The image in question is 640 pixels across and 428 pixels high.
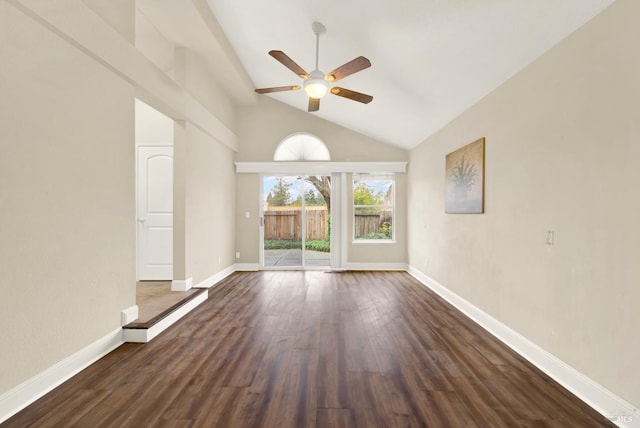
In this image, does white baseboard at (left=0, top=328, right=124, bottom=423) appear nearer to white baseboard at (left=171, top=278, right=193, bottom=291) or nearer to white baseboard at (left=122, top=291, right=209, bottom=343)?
white baseboard at (left=122, top=291, right=209, bottom=343)

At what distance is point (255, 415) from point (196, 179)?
3.42 metres

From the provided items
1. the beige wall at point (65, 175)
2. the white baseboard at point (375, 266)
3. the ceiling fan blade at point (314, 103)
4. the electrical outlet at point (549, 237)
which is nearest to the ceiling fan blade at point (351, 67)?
the ceiling fan blade at point (314, 103)

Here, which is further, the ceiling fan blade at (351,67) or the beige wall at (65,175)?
the ceiling fan blade at (351,67)

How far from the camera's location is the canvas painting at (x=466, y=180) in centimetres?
326

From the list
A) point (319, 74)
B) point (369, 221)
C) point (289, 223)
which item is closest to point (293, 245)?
point (289, 223)

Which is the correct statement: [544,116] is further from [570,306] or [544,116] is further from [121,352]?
[121,352]

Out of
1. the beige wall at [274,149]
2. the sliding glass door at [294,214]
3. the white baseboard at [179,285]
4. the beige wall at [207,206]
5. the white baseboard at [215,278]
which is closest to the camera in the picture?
the white baseboard at [179,285]

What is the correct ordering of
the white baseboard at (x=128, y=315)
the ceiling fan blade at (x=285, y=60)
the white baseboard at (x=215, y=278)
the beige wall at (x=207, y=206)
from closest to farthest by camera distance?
the white baseboard at (x=128, y=315), the ceiling fan blade at (x=285, y=60), the beige wall at (x=207, y=206), the white baseboard at (x=215, y=278)

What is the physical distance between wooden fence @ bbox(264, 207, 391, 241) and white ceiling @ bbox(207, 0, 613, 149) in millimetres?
2041

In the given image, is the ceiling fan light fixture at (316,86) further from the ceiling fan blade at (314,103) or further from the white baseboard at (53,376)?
the white baseboard at (53,376)

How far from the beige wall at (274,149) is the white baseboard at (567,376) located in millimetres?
2887

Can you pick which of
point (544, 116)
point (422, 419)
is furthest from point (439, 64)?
point (422, 419)

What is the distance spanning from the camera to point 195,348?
103 inches

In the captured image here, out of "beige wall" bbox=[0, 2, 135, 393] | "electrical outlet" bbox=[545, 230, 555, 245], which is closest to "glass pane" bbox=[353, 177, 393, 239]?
"electrical outlet" bbox=[545, 230, 555, 245]
